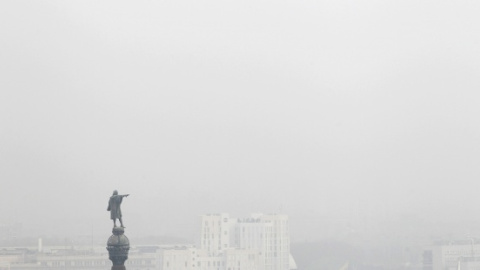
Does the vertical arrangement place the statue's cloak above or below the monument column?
above

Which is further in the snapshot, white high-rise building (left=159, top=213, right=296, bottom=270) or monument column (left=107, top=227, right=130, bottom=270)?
white high-rise building (left=159, top=213, right=296, bottom=270)

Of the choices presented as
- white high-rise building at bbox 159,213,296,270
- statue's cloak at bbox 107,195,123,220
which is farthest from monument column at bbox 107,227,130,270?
white high-rise building at bbox 159,213,296,270

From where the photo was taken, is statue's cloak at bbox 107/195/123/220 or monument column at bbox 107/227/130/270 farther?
statue's cloak at bbox 107/195/123/220

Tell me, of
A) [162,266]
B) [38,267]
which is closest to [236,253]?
[162,266]

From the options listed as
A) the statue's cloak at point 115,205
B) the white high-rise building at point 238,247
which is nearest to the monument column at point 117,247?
the statue's cloak at point 115,205

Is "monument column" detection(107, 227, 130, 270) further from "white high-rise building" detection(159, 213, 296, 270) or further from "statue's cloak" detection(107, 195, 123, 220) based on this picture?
"white high-rise building" detection(159, 213, 296, 270)

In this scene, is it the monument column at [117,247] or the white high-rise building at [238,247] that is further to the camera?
the white high-rise building at [238,247]

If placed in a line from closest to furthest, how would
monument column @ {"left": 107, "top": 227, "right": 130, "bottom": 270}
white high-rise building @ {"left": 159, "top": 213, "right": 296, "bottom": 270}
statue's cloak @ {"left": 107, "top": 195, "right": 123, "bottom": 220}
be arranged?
monument column @ {"left": 107, "top": 227, "right": 130, "bottom": 270} < statue's cloak @ {"left": 107, "top": 195, "right": 123, "bottom": 220} < white high-rise building @ {"left": 159, "top": 213, "right": 296, "bottom": 270}

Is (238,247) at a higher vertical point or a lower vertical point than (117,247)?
lower

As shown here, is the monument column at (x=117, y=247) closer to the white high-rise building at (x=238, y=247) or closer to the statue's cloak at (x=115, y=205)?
the statue's cloak at (x=115, y=205)

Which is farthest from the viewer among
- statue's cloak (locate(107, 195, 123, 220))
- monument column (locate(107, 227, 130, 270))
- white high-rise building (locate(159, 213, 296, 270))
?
white high-rise building (locate(159, 213, 296, 270))

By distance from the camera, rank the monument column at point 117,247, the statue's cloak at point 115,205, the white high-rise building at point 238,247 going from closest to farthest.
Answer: the monument column at point 117,247
the statue's cloak at point 115,205
the white high-rise building at point 238,247

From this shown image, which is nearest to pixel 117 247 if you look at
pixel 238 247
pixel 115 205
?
pixel 115 205

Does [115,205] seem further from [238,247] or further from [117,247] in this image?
[238,247]
